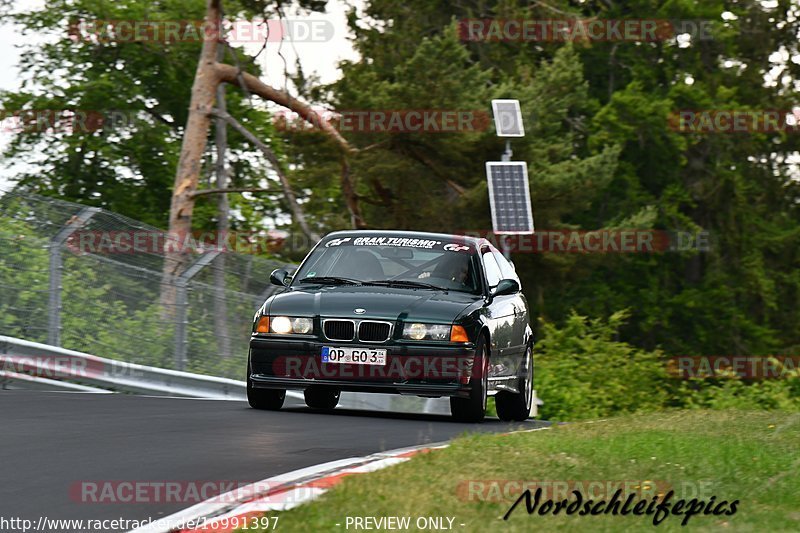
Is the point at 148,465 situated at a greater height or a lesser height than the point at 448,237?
lesser

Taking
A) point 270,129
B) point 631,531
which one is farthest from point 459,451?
point 270,129

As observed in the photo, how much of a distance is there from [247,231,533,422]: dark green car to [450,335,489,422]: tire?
0.04 feet

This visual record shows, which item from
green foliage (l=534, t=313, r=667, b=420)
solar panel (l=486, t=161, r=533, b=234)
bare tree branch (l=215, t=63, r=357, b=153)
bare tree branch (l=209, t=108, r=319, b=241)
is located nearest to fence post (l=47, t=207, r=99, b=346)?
solar panel (l=486, t=161, r=533, b=234)

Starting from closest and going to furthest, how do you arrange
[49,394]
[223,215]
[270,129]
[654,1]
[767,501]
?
[767,501] → [49,394] → [223,215] → [270,129] → [654,1]

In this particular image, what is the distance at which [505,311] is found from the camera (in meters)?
14.8

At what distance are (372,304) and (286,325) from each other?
2.61ft

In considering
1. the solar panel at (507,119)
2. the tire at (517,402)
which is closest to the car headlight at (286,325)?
the tire at (517,402)

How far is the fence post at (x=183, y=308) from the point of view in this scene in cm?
1816

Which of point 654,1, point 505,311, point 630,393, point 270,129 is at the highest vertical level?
point 654,1

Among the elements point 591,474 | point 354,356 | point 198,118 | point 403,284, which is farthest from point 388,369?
point 198,118

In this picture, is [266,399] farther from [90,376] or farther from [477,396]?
[90,376]

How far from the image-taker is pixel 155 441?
10.5 metres

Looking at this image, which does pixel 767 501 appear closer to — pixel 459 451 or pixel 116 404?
pixel 459 451

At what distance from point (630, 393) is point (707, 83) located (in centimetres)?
2622
